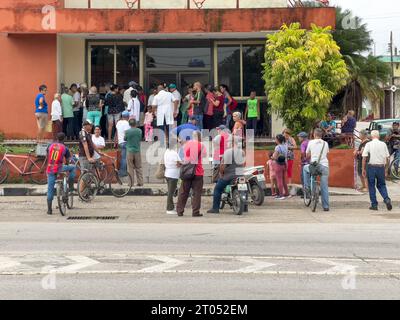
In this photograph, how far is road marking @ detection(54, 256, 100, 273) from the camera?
9.48 m

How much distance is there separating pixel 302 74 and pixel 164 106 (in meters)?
4.56

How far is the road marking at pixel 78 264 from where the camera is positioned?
31.1 feet

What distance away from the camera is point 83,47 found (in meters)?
26.9

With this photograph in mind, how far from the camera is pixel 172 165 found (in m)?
16.3

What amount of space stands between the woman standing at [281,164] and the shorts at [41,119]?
8.76 meters

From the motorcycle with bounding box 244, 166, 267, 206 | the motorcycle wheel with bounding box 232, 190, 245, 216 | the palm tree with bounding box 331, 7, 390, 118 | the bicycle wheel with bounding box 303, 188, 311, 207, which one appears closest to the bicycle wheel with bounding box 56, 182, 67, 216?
the motorcycle wheel with bounding box 232, 190, 245, 216

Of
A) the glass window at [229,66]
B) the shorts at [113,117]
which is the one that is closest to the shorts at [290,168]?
the shorts at [113,117]

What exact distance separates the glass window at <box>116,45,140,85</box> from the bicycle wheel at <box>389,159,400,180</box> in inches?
393

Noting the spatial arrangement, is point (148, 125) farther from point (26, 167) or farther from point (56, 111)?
point (26, 167)

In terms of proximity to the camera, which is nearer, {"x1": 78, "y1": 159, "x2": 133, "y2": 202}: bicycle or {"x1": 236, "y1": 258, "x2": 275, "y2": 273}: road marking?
{"x1": 236, "y1": 258, "x2": 275, "y2": 273}: road marking

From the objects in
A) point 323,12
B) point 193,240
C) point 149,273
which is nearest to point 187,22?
point 323,12

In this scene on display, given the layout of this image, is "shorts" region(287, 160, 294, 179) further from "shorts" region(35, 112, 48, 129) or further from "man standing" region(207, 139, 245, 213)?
"shorts" region(35, 112, 48, 129)

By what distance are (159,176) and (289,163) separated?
4.07 m

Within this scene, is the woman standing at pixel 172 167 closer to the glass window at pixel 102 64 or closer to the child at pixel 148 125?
the child at pixel 148 125
